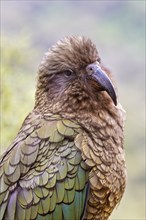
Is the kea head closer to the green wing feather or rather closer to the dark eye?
the dark eye

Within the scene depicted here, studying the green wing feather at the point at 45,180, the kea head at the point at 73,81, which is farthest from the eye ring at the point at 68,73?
the green wing feather at the point at 45,180

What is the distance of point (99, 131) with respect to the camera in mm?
2871

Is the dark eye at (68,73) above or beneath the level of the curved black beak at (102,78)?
above

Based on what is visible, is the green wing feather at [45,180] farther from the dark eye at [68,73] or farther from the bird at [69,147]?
the dark eye at [68,73]

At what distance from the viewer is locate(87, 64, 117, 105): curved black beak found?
2814 millimetres

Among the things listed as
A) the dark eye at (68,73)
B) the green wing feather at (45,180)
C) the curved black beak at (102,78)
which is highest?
the dark eye at (68,73)

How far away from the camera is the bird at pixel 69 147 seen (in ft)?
9.12

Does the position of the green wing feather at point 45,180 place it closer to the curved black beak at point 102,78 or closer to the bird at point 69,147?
the bird at point 69,147

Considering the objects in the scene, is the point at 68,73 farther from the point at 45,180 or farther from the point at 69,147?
the point at 45,180

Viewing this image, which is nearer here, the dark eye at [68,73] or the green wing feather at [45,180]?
the green wing feather at [45,180]

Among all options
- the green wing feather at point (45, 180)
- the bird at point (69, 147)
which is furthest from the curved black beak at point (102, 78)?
the green wing feather at point (45, 180)

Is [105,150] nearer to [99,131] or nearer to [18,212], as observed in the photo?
[99,131]

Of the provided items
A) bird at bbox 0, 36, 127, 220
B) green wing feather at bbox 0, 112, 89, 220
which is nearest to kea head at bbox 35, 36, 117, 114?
bird at bbox 0, 36, 127, 220

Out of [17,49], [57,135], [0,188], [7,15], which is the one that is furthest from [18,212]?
[7,15]
